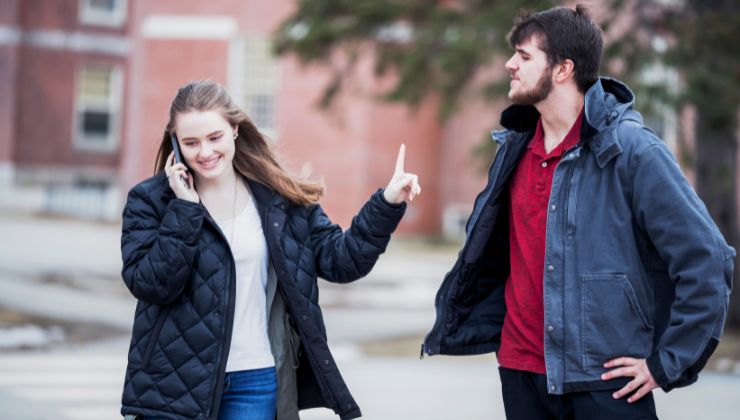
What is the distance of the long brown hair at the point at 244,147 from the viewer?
4.36m

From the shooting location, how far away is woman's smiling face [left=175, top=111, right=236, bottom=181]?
14.1ft

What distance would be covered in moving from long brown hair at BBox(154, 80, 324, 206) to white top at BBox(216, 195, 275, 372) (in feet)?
0.77

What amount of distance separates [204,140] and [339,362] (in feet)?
26.6

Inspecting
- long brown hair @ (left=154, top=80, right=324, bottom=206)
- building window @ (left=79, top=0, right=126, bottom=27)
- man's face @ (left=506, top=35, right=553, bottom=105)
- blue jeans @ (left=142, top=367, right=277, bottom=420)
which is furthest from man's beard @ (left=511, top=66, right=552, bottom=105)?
building window @ (left=79, top=0, right=126, bottom=27)

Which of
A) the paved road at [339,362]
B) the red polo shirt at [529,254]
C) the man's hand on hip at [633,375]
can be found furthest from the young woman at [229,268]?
the paved road at [339,362]

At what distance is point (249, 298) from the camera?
171 inches

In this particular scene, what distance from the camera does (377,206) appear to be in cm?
447

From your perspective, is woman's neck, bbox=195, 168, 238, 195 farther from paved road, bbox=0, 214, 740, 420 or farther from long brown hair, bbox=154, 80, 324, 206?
paved road, bbox=0, 214, 740, 420

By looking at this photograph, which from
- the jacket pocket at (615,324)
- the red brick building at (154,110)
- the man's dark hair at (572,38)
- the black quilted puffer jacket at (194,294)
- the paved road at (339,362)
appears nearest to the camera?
the jacket pocket at (615,324)

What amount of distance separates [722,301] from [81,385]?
7543 mm

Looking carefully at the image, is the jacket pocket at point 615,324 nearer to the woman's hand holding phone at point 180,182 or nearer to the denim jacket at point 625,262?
the denim jacket at point 625,262

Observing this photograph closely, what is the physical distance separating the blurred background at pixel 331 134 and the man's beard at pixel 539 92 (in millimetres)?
1206

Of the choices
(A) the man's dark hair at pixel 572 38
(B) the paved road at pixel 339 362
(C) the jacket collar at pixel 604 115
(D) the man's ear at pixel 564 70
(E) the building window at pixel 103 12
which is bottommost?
(B) the paved road at pixel 339 362

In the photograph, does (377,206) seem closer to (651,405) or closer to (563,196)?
(563,196)
